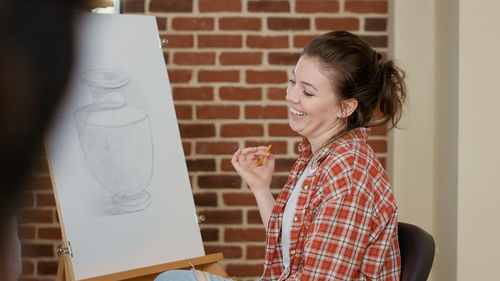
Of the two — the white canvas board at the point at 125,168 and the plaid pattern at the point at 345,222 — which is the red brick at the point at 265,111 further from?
the plaid pattern at the point at 345,222

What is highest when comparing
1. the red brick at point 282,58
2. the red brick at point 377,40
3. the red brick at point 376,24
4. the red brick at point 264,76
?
the red brick at point 376,24

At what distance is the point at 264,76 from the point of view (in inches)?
89.3

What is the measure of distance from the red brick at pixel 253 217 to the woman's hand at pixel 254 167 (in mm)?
691

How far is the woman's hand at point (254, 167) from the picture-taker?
5.24ft

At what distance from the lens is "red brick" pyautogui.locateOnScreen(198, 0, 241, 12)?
2.24 m

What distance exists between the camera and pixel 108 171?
5.65 ft

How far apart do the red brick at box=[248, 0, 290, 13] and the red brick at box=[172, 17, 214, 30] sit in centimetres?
17

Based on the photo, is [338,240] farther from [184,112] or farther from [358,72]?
[184,112]

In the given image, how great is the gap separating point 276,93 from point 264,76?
8 centimetres

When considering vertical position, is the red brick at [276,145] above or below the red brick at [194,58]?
below

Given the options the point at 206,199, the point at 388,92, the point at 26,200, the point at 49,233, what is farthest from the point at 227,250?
the point at 26,200

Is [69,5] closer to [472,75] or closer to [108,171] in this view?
[108,171]

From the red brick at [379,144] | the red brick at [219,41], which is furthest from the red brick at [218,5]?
the red brick at [379,144]

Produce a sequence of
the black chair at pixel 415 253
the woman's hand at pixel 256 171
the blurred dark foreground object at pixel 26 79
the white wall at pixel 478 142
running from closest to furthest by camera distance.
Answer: the blurred dark foreground object at pixel 26 79 < the black chair at pixel 415 253 < the woman's hand at pixel 256 171 < the white wall at pixel 478 142
